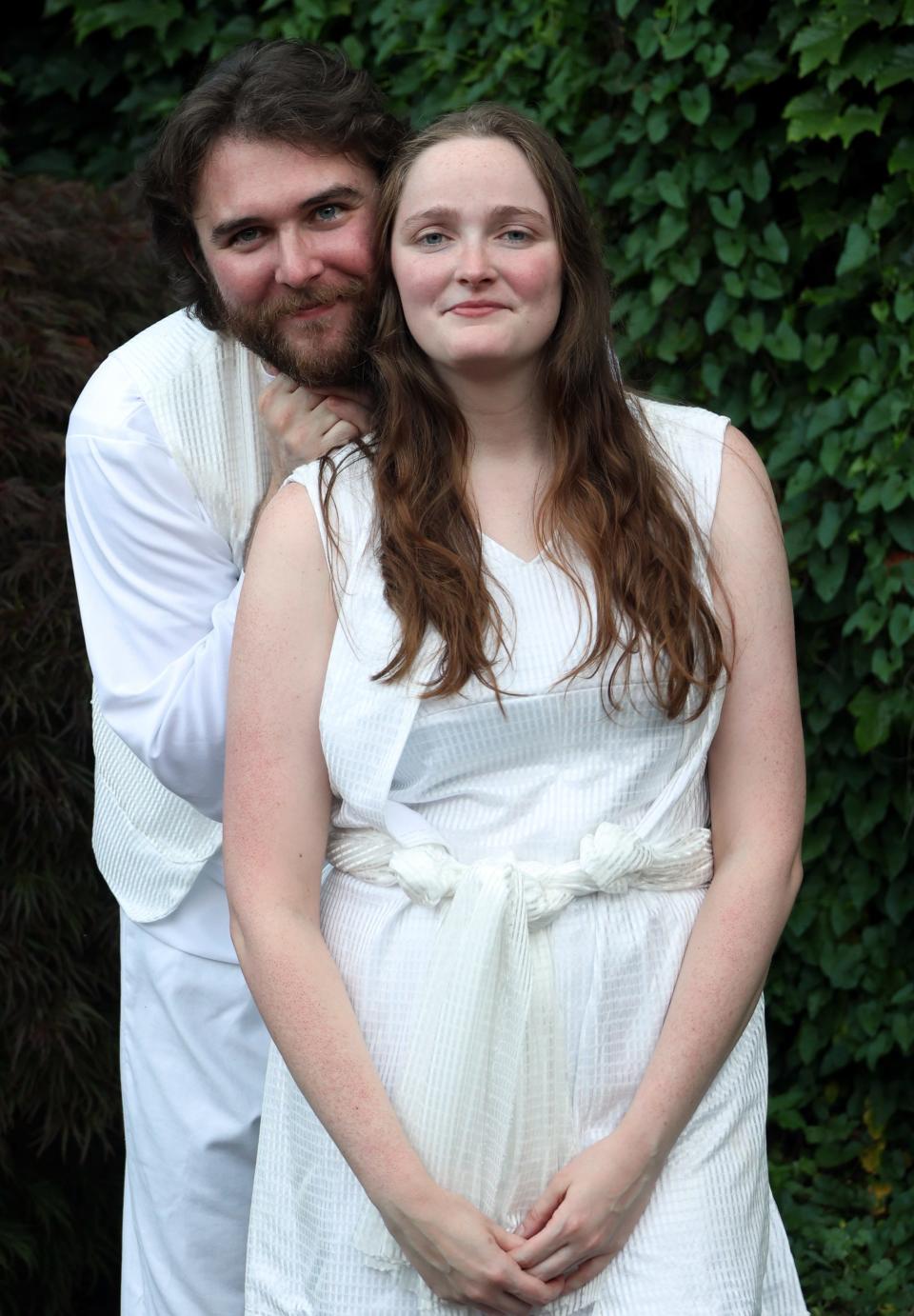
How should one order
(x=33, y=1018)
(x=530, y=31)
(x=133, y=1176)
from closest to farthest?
1. (x=133, y=1176)
2. (x=33, y=1018)
3. (x=530, y=31)

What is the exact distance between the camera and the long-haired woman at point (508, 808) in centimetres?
185

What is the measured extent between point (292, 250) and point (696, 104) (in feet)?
4.21

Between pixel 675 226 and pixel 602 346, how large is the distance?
1.41m

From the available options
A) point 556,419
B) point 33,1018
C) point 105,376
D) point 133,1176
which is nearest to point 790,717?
point 556,419

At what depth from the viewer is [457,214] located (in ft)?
6.31

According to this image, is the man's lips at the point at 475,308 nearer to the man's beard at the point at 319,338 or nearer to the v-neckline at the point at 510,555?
the v-neckline at the point at 510,555

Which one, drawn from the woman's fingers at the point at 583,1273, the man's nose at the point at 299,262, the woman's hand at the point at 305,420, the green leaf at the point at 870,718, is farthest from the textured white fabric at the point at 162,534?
the green leaf at the point at 870,718

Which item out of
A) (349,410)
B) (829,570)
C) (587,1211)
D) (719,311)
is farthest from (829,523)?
(587,1211)

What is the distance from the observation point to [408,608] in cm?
189

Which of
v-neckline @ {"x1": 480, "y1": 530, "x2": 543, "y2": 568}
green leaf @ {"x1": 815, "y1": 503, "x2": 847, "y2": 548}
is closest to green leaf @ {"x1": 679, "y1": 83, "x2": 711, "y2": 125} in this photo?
green leaf @ {"x1": 815, "y1": 503, "x2": 847, "y2": 548}

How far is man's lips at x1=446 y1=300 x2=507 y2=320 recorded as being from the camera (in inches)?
Result: 74.9

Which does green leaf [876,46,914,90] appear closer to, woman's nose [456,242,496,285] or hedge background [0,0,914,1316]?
hedge background [0,0,914,1316]

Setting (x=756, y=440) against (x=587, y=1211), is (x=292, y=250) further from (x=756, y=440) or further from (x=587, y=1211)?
(x=756, y=440)

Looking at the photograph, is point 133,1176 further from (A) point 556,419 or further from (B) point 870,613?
(B) point 870,613
